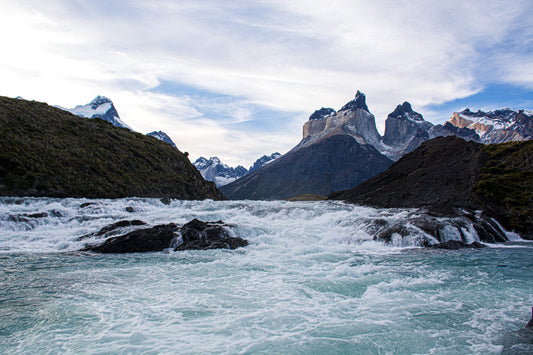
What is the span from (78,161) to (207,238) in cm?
3444

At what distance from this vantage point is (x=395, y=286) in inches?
547

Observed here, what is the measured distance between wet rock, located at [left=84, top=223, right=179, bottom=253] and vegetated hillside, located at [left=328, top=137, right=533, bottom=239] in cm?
2524

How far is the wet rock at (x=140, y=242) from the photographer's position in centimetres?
2161

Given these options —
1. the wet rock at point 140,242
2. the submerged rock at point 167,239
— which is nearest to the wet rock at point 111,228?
the submerged rock at point 167,239

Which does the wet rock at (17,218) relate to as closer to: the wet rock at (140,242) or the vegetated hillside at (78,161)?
the wet rock at (140,242)

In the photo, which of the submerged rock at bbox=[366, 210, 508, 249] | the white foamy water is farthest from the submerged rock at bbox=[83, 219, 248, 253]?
the submerged rock at bbox=[366, 210, 508, 249]

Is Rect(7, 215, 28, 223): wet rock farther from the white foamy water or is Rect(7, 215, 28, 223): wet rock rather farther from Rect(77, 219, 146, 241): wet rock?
Rect(77, 219, 146, 241): wet rock

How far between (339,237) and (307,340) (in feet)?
60.1

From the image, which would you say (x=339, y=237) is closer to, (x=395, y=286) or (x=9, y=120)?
(x=395, y=286)

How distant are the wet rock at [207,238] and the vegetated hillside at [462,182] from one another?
67.3 ft

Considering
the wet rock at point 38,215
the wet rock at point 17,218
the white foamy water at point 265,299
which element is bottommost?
the white foamy water at point 265,299

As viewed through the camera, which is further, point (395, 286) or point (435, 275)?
point (435, 275)

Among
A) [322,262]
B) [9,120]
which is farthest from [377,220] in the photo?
[9,120]

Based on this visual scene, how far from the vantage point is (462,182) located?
1683 inches
